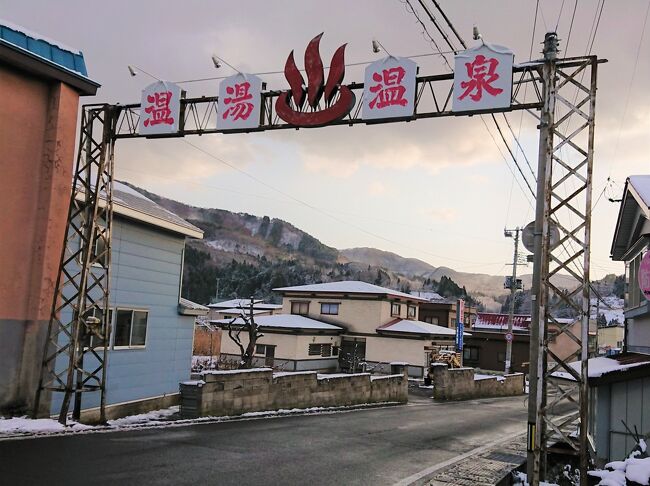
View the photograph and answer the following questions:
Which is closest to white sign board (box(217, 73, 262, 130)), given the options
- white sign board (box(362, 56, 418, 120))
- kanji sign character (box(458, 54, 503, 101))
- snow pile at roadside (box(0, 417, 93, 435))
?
white sign board (box(362, 56, 418, 120))

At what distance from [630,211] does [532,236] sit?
3.94 metres

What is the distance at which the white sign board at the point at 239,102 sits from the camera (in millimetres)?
13875

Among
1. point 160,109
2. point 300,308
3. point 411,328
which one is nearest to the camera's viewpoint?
point 160,109

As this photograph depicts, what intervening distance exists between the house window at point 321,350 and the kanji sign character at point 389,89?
29643 millimetres

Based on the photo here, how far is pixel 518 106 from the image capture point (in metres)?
11.4

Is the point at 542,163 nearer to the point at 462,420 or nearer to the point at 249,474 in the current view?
the point at 249,474

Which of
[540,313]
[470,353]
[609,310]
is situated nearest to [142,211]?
[540,313]

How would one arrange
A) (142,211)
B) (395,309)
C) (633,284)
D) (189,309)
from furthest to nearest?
(395,309) → (189,309) → (142,211) → (633,284)

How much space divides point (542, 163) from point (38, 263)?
11175mm

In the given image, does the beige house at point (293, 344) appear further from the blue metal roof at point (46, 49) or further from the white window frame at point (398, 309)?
the blue metal roof at point (46, 49)

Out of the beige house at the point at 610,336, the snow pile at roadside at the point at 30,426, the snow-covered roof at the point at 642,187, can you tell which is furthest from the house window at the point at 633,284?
the beige house at the point at 610,336

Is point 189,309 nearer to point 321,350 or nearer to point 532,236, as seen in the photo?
point 532,236

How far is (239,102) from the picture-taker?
1402 cm

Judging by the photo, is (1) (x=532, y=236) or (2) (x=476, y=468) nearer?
(1) (x=532, y=236)
